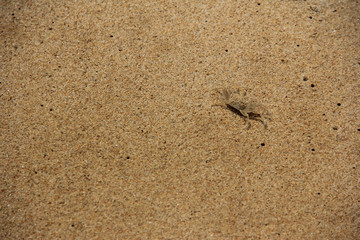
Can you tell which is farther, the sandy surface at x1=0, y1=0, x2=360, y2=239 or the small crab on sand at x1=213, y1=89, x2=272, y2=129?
the small crab on sand at x1=213, y1=89, x2=272, y2=129

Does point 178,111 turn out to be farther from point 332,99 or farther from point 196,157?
point 332,99

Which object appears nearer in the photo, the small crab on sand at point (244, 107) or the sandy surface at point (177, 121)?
the sandy surface at point (177, 121)

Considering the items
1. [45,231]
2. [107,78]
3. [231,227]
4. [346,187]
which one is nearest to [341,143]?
[346,187]
